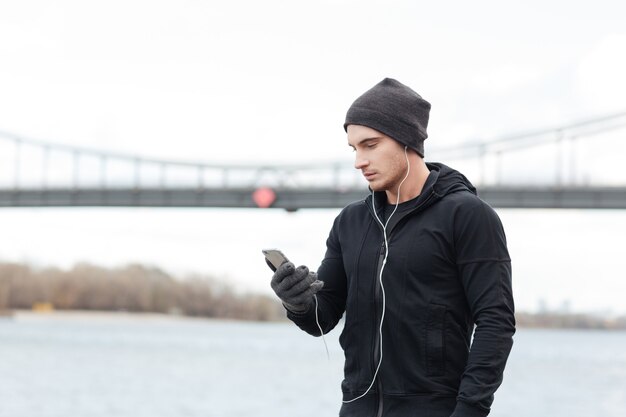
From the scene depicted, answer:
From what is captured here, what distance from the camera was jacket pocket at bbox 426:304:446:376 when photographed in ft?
9.06

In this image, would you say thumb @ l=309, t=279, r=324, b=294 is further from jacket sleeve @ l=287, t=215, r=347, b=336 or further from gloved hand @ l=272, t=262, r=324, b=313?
jacket sleeve @ l=287, t=215, r=347, b=336

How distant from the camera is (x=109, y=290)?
9250 cm

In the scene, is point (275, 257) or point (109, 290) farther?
point (109, 290)

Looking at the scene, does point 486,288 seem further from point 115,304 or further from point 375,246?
point 115,304

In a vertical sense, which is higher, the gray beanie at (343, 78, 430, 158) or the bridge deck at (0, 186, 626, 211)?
the bridge deck at (0, 186, 626, 211)

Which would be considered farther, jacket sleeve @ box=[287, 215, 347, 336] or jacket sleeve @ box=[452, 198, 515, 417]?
jacket sleeve @ box=[287, 215, 347, 336]

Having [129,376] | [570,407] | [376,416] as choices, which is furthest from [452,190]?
[129,376]

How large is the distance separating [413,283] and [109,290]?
9135 centimetres

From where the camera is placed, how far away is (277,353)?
56.7 metres

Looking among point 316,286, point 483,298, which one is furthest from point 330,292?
point 483,298

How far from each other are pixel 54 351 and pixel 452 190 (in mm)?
45422

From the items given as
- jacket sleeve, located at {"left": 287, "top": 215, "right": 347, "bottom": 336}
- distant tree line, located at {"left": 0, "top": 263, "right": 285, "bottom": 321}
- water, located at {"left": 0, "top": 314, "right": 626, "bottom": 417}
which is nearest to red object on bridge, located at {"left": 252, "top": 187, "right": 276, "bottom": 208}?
water, located at {"left": 0, "top": 314, "right": 626, "bottom": 417}

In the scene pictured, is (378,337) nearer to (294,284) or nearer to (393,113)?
(294,284)

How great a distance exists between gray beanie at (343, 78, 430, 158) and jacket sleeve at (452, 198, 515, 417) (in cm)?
23
